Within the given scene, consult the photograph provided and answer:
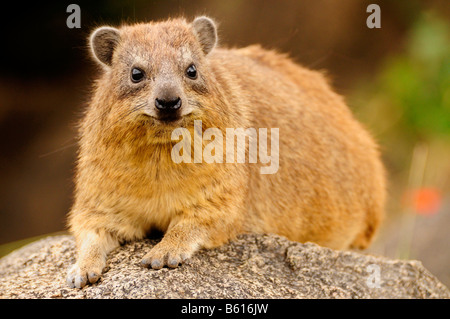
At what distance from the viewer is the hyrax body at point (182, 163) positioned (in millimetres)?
4391

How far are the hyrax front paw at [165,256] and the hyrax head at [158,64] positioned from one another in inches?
38.9

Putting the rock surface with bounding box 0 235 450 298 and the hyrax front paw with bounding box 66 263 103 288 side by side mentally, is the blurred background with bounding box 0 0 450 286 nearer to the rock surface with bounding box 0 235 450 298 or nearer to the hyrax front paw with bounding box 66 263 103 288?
the rock surface with bounding box 0 235 450 298

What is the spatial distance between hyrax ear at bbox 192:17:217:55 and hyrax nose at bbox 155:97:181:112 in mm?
1229

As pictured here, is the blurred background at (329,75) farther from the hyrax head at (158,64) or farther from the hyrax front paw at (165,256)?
the hyrax front paw at (165,256)

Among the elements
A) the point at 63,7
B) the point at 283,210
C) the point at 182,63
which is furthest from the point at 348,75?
the point at 182,63

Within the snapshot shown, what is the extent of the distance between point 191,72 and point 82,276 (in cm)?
176

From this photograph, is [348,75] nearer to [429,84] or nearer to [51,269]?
[429,84]

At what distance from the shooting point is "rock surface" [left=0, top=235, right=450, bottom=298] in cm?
414

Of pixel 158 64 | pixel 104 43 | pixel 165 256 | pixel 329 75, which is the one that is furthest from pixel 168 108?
pixel 329 75

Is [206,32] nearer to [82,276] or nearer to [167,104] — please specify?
[167,104]

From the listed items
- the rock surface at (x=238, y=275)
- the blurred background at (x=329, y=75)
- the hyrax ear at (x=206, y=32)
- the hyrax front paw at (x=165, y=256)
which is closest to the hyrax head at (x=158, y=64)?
the hyrax ear at (x=206, y=32)

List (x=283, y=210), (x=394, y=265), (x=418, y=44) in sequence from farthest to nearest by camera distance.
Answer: (x=418, y=44)
(x=283, y=210)
(x=394, y=265)
